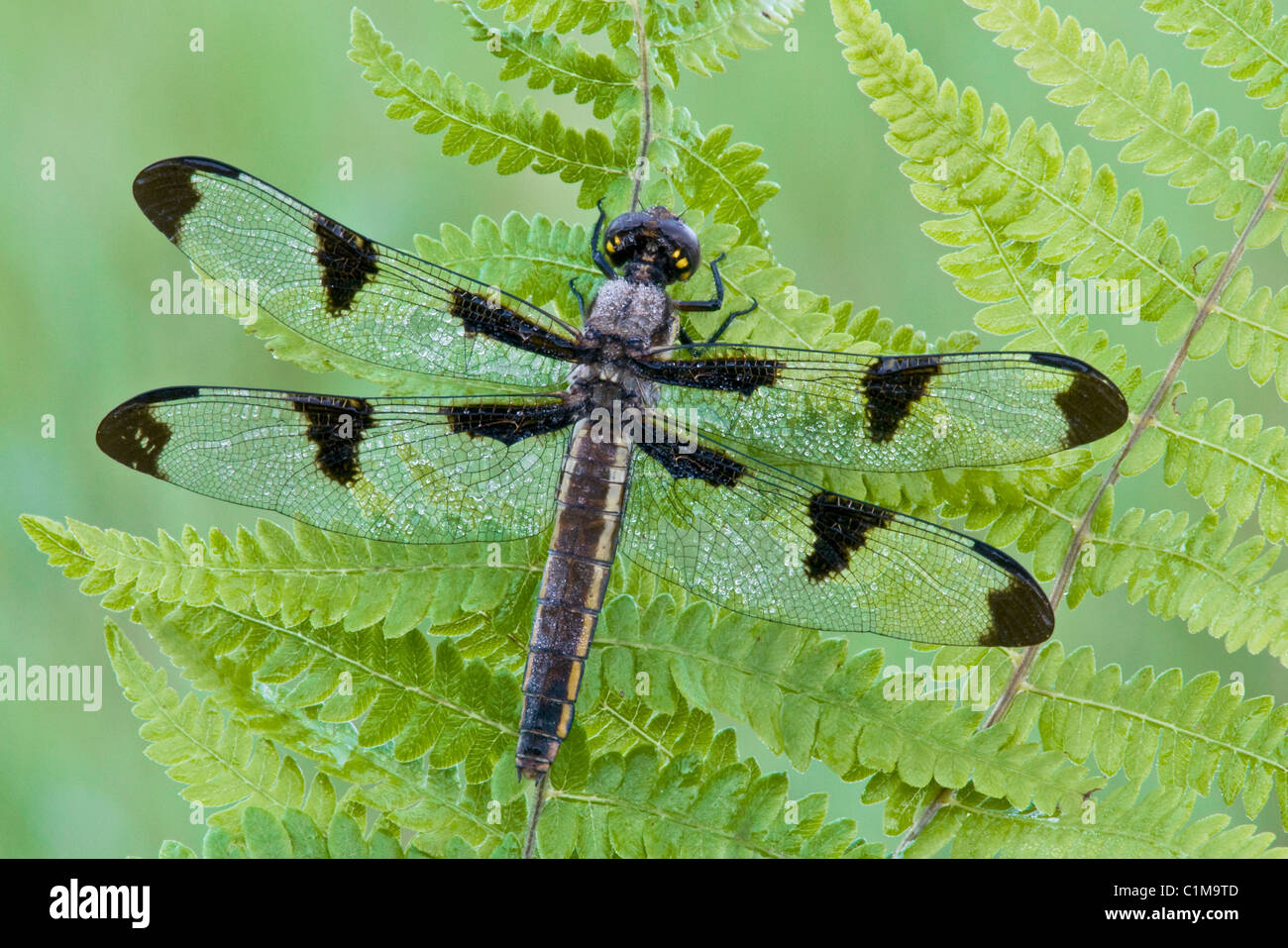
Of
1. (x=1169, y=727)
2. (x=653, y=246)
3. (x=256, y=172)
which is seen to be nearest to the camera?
(x=1169, y=727)

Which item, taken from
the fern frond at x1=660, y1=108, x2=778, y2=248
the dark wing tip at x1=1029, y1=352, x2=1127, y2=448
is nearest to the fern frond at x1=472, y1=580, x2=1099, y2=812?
the dark wing tip at x1=1029, y1=352, x2=1127, y2=448

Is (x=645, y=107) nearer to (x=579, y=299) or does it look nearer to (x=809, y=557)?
(x=579, y=299)

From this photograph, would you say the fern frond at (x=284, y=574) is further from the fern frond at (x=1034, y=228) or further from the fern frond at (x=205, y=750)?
the fern frond at (x=1034, y=228)

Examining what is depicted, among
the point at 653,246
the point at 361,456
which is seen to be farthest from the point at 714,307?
the point at 361,456

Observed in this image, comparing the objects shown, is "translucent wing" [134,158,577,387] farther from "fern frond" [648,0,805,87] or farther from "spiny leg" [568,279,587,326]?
"fern frond" [648,0,805,87]

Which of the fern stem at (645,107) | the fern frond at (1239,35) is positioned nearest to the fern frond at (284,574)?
the fern stem at (645,107)
